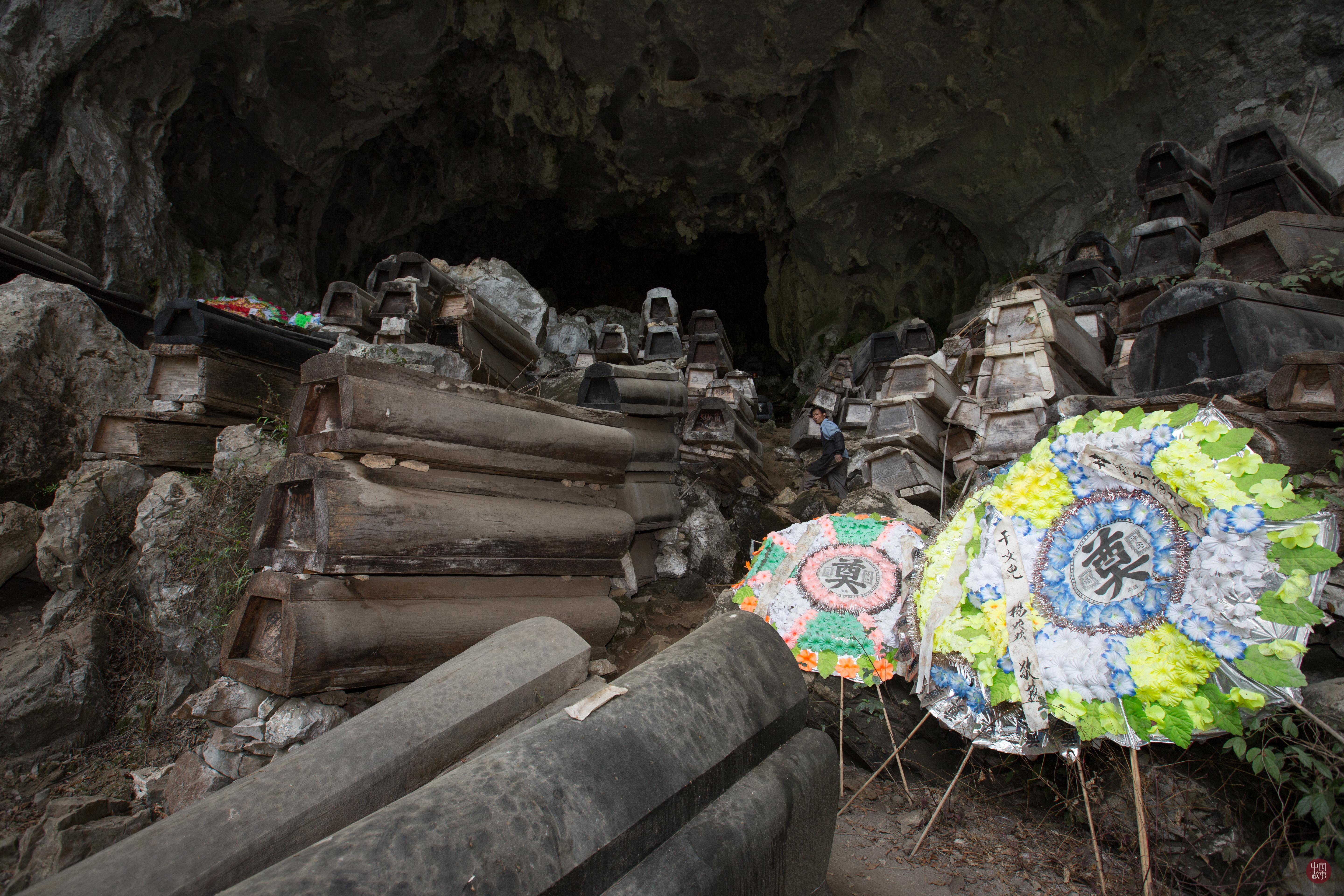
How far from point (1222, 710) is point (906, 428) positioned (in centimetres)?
483

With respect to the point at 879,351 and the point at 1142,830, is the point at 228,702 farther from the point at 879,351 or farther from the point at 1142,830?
the point at 879,351

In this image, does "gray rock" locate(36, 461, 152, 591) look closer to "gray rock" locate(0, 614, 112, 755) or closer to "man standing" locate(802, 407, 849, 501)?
"gray rock" locate(0, 614, 112, 755)

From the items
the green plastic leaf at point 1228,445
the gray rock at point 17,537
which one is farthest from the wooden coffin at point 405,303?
the green plastic leaf at point 1228,445

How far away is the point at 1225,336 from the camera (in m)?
3.94

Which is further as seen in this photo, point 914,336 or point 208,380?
point 914,336

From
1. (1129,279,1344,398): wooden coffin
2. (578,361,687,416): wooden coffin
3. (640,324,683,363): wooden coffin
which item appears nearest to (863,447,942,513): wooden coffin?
(578,361,687,416): wooden coffin

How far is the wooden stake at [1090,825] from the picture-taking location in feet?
7.68

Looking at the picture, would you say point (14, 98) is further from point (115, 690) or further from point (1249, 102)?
point (1249, 102)

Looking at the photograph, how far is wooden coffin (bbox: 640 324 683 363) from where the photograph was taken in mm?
12516

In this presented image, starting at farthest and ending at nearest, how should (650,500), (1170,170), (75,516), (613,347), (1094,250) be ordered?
(613,347) → (1094,250) → (1170,170) → (650,500) → (75,516)

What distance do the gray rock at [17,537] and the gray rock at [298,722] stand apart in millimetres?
2955

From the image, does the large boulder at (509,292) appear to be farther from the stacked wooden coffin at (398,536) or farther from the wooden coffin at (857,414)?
the stacked wooden coffin at (398,536)

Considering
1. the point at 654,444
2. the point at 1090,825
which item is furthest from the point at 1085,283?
the point at 1090,825

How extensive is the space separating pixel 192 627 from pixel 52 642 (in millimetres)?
847
